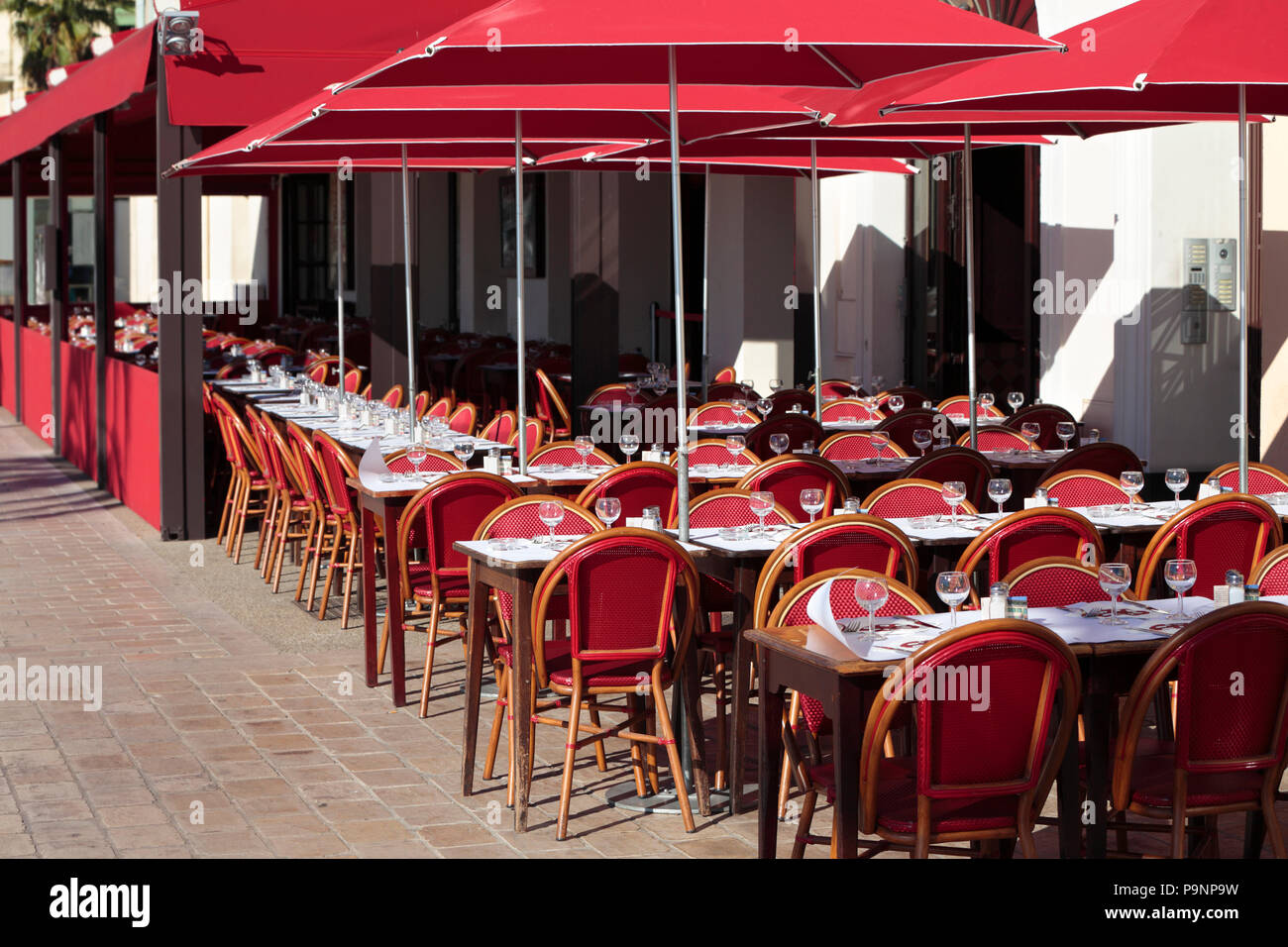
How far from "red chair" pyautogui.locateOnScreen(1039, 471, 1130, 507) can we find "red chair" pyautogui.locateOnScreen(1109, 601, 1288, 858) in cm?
298

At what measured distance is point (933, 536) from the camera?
249 inches

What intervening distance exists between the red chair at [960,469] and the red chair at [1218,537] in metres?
1.84

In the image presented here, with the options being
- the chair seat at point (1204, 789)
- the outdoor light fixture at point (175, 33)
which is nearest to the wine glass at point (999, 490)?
the chair seat at point (1204, 789)

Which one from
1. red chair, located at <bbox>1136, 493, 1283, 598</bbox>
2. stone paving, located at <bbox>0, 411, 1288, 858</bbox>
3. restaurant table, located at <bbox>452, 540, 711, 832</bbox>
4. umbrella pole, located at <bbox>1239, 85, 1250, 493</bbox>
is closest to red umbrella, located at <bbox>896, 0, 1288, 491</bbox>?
umbrella pole, located at <bbox>1239, 85, 1250, 493</bbox>

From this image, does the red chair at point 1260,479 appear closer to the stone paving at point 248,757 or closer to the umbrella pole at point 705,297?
the stone paving at point 248,757

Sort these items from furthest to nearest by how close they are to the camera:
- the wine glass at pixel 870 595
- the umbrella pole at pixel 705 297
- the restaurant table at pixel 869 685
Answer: the umbrella pole at pixel 705 297
the wine glass at pixel 870 595
the restaurant table at pixel 869 685

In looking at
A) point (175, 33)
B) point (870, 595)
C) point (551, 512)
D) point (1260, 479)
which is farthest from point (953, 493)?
point (175, 33)

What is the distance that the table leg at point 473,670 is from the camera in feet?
19.5

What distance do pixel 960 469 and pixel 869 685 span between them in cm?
416

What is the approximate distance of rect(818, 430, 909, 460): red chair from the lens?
9.30 m
